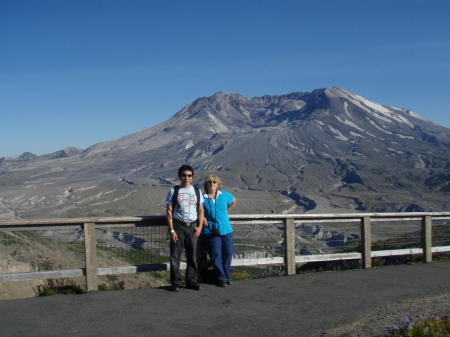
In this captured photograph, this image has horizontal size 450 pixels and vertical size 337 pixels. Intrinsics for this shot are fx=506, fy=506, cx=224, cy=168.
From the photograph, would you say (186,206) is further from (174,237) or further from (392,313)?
(392,313)

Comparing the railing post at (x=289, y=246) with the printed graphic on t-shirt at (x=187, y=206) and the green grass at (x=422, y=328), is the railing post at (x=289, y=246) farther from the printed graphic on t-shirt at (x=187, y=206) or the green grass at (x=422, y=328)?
the green grass at (x=422, y=328)

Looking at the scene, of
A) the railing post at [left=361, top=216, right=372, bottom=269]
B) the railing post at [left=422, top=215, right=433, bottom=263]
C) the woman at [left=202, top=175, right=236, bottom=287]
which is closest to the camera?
the woman at [left=202, top=175, right=236, bottom=287]

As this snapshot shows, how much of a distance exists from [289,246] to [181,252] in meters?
2.02

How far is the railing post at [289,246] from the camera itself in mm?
8156

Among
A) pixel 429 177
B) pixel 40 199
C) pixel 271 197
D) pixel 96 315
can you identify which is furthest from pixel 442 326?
pixel 429 177

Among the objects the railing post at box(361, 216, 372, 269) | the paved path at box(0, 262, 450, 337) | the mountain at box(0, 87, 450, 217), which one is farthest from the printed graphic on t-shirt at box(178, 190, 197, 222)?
the mountain at box(0, 87, 450, 217)

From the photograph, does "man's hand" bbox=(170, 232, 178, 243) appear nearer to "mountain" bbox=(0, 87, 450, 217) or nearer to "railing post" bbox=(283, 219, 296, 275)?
"railing post" bbox=(283, 219, 296, 275)

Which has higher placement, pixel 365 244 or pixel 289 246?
pixel 289 246

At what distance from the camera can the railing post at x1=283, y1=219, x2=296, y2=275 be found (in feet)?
26.8

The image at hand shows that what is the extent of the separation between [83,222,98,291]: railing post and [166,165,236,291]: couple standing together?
1.07 m

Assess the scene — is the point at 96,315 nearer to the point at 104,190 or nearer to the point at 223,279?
the point at 223,279

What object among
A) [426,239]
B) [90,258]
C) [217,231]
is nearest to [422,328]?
[217,231]

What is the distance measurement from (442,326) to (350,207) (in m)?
128

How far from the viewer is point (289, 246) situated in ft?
26.7
